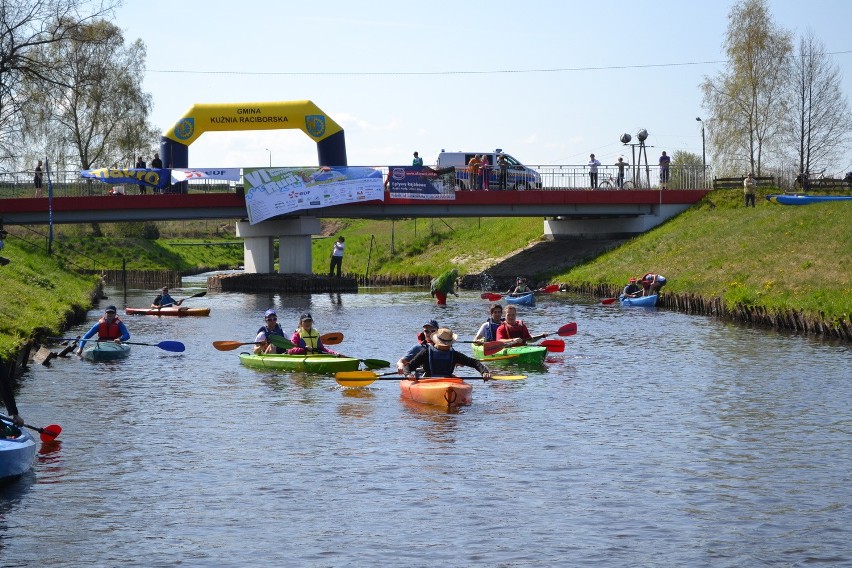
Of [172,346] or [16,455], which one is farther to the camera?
[172,346]

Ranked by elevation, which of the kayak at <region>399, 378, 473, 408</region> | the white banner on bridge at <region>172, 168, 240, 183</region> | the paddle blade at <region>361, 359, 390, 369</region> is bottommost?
the kayak at <region>399, 378, 473, 408</region>

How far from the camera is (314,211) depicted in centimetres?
5584

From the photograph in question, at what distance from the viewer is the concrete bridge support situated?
56.3 meters

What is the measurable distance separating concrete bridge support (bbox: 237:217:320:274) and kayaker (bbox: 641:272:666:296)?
17112mm

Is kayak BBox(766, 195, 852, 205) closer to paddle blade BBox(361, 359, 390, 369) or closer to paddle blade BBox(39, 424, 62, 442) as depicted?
paddle blade BBox(361, 359, 390, 369)

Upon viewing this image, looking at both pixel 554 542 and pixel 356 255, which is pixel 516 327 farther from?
pixel 356 255

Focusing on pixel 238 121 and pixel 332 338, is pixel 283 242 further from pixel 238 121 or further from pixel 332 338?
pixel 332 338

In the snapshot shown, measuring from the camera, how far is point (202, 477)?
1669 cm

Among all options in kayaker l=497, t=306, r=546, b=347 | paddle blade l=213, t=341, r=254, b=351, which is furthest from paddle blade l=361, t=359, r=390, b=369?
paddle blade l=213, t=341, r=254, b=351

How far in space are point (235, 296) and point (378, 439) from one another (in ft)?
117

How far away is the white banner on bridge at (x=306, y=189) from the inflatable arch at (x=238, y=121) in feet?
7.61

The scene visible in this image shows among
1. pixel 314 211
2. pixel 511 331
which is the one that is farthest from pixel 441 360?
pixel 314 211

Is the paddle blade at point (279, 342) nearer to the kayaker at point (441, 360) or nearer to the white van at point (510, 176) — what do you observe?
the kayaker at point (441, 360)

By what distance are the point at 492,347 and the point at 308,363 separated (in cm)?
431
